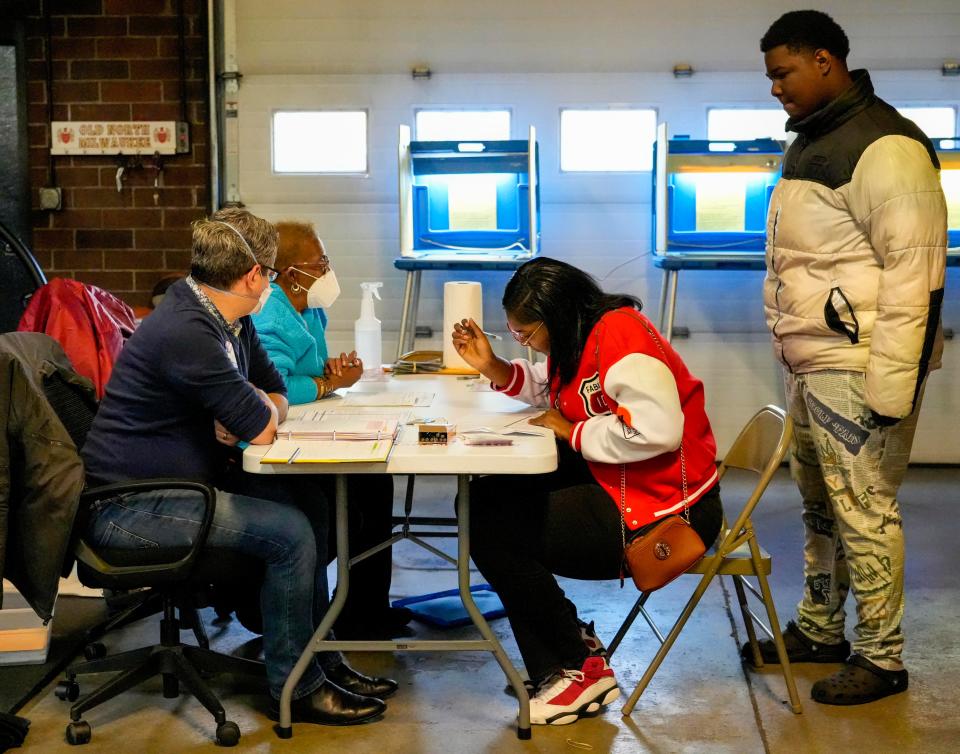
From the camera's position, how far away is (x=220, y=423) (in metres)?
2.65

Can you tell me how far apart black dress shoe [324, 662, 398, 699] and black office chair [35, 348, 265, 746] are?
0.18 meters

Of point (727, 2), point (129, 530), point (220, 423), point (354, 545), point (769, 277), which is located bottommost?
point (354, 545)

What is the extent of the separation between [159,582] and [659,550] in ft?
3.57

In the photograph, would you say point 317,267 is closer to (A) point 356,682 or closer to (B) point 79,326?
(B) point 79,326

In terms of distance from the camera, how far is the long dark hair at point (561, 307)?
279cm

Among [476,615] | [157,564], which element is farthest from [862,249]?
[157,564]

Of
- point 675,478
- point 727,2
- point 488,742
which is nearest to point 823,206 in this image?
point 675,478

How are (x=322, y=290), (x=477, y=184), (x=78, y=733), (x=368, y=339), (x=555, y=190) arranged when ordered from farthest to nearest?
(x=555, y=190) < (x=477, y=184) < (x=368, y=339) < (x=322, y=290) < (x=78, y=733)

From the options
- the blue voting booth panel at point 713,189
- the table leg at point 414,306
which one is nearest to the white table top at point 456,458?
the blue voting booth panel at point 713,189

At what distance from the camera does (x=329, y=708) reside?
2.76 m

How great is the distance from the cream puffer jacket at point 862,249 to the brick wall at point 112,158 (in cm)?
357

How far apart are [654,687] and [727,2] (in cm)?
373

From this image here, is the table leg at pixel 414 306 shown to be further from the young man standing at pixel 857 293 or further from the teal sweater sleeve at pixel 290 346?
the young man standing at pixel 857 293

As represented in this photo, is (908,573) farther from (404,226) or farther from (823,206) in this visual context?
(404,226)
